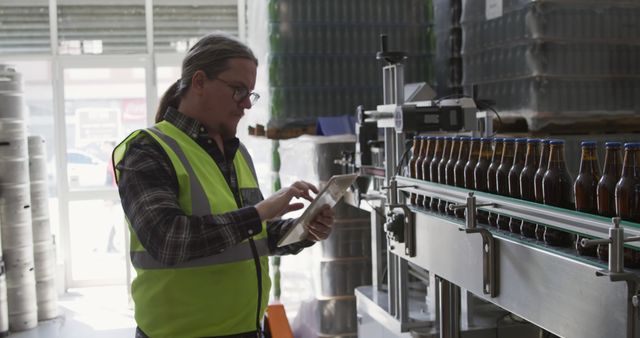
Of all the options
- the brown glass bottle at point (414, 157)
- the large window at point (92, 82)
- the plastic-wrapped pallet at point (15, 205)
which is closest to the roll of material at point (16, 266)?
the plastic-wrapped pallet at point (15, 205)

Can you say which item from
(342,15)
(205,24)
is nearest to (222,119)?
(342,15)

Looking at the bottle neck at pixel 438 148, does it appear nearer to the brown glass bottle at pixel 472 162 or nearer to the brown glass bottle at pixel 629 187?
the brown glass bottle at pixel 472 162

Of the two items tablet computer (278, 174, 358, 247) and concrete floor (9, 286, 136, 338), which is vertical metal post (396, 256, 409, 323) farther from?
concrete floor (9, 286, 136, 338)

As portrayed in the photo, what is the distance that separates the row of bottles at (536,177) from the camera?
1.49 meters

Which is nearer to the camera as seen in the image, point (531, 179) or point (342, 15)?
point (531, 179)

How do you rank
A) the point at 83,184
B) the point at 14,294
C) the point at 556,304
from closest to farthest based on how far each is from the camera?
the point at 556,304 < the point at 14,294 < the point at 83,184

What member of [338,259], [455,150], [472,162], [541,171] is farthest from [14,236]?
[541,171]

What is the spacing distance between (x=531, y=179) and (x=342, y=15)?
330 centimetres

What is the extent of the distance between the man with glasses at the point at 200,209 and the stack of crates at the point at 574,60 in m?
2.20

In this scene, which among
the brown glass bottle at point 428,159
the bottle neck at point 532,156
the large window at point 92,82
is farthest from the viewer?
the large window at point 92,82

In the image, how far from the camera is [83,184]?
7504mm

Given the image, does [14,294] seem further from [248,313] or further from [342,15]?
[248,313]

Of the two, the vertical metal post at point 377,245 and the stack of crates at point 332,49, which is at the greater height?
the stack of crates at point 332,49

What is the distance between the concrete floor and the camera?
5.85 metres
